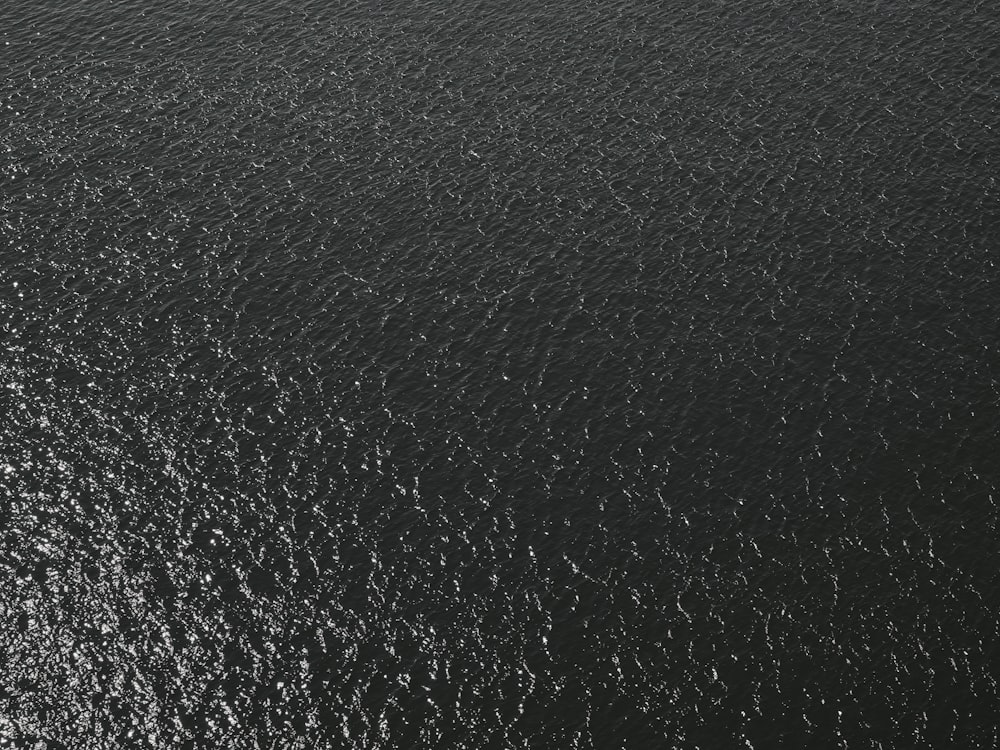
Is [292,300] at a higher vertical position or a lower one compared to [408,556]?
higher

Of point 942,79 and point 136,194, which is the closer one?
point 136,194

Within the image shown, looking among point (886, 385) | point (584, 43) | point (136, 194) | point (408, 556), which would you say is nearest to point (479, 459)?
point (408, 556)

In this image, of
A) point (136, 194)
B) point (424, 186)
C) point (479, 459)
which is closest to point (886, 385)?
point (479, 459)

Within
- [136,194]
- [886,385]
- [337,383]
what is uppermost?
[136,194]

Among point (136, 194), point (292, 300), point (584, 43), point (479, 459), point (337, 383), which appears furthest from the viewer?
point (584, 43)

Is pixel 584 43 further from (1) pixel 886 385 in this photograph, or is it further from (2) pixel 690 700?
(2) pixel 690 700

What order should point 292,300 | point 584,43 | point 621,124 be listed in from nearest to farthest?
1. point 292,300
2. point 621,124
3. point 584,43

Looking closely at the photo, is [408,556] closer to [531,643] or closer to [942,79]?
[531,643]
